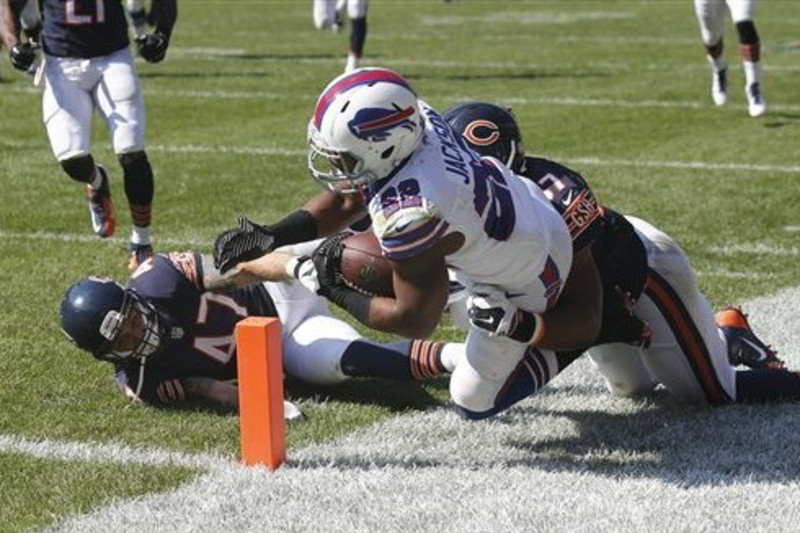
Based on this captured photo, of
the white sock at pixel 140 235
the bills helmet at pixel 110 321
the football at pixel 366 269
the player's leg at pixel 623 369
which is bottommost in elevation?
the white sock at pixel 140 235

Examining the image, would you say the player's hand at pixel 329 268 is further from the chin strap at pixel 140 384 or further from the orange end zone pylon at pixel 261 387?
the chin strap at pixel 140 384

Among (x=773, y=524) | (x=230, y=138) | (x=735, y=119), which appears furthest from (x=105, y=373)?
(x=735, y=119)

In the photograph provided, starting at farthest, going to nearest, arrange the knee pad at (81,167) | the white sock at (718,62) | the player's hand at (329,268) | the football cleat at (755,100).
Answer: the white sock at (718,62) < the football cleat at (755,100) < the knee pad at (81,167) < the player's hand at (329,268)

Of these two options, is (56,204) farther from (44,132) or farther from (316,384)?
(316,384)

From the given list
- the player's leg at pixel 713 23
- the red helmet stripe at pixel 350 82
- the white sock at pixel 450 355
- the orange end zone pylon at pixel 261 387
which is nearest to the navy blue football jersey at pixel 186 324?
the white sock at pixel 450 355

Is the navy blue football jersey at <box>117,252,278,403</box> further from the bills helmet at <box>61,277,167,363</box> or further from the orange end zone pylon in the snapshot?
the orange end zone pylon

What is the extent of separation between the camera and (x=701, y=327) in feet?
16.4

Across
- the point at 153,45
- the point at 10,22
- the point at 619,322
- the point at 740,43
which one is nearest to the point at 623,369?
the point at 619,322

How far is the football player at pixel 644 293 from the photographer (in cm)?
485

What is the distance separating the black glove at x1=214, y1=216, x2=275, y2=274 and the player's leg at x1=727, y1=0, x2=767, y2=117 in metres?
7.22

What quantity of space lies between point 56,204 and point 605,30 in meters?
11.4

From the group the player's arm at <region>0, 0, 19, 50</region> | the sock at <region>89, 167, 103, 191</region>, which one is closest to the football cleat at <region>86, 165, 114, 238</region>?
the sock at <region>89, 167, 103, 191</region>

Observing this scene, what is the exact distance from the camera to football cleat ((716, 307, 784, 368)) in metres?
5.43

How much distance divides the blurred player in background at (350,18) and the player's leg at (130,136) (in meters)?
5.86
